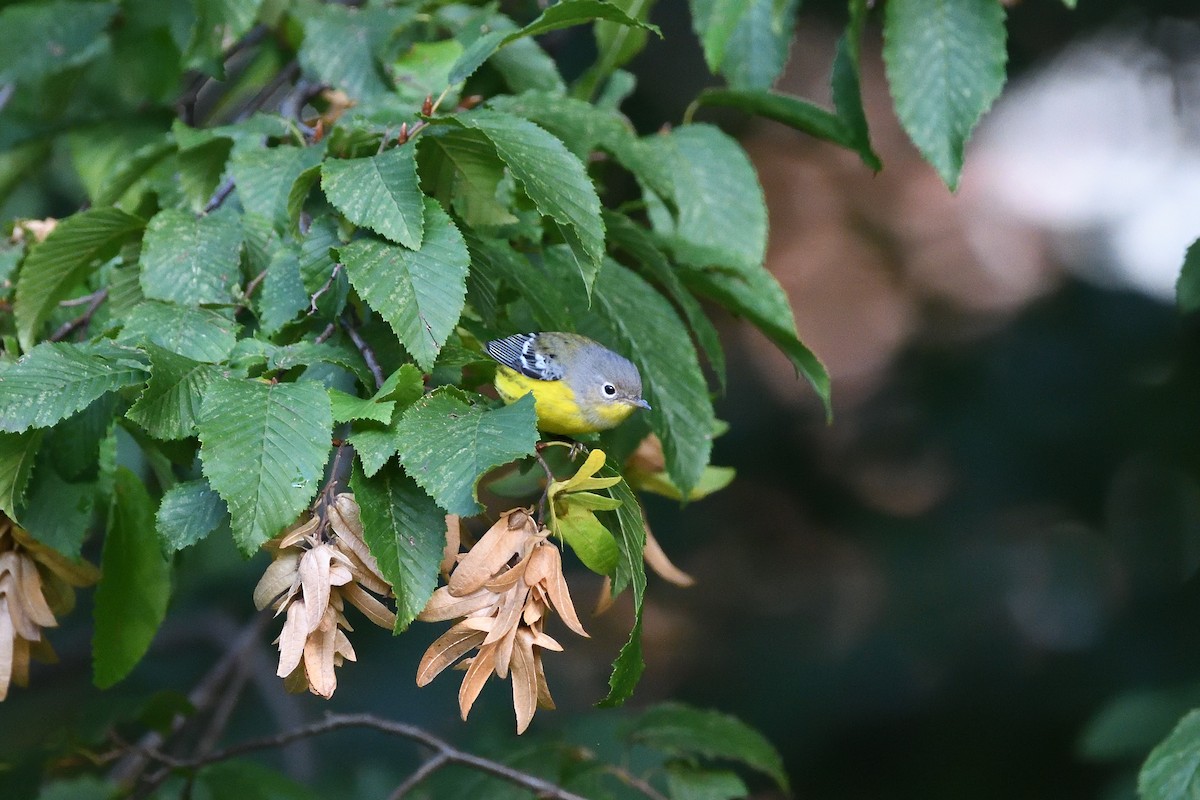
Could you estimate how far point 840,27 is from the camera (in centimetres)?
547

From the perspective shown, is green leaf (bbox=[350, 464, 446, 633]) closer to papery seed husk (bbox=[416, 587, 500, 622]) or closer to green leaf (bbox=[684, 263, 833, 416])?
papery seed husk (bbox=[416, 587, 500, 622])

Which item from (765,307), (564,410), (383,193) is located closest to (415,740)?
(564,410)

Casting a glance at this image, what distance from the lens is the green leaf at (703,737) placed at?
2811 mm

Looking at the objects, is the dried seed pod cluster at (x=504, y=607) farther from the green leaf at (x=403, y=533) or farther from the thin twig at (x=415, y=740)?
the thin twig at (x=415, y=740)

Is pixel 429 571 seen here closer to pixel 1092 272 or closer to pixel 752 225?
pixel 752 225

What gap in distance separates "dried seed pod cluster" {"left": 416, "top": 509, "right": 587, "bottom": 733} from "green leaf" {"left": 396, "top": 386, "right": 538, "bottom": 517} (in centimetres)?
9

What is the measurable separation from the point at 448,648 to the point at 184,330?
683 mm

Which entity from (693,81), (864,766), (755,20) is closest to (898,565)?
(864,766)

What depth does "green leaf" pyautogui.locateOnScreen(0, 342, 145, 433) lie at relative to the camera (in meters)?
1.54

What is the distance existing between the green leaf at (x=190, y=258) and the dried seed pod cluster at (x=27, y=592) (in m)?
0.50

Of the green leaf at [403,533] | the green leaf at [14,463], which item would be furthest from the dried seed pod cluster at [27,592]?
the green leaf at [403,533]

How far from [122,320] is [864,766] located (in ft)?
14.7

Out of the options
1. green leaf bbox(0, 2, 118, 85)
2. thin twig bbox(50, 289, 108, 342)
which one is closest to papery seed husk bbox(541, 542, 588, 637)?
thin twig bbox(50, 289, 108, 342)

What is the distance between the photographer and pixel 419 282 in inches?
66.2
